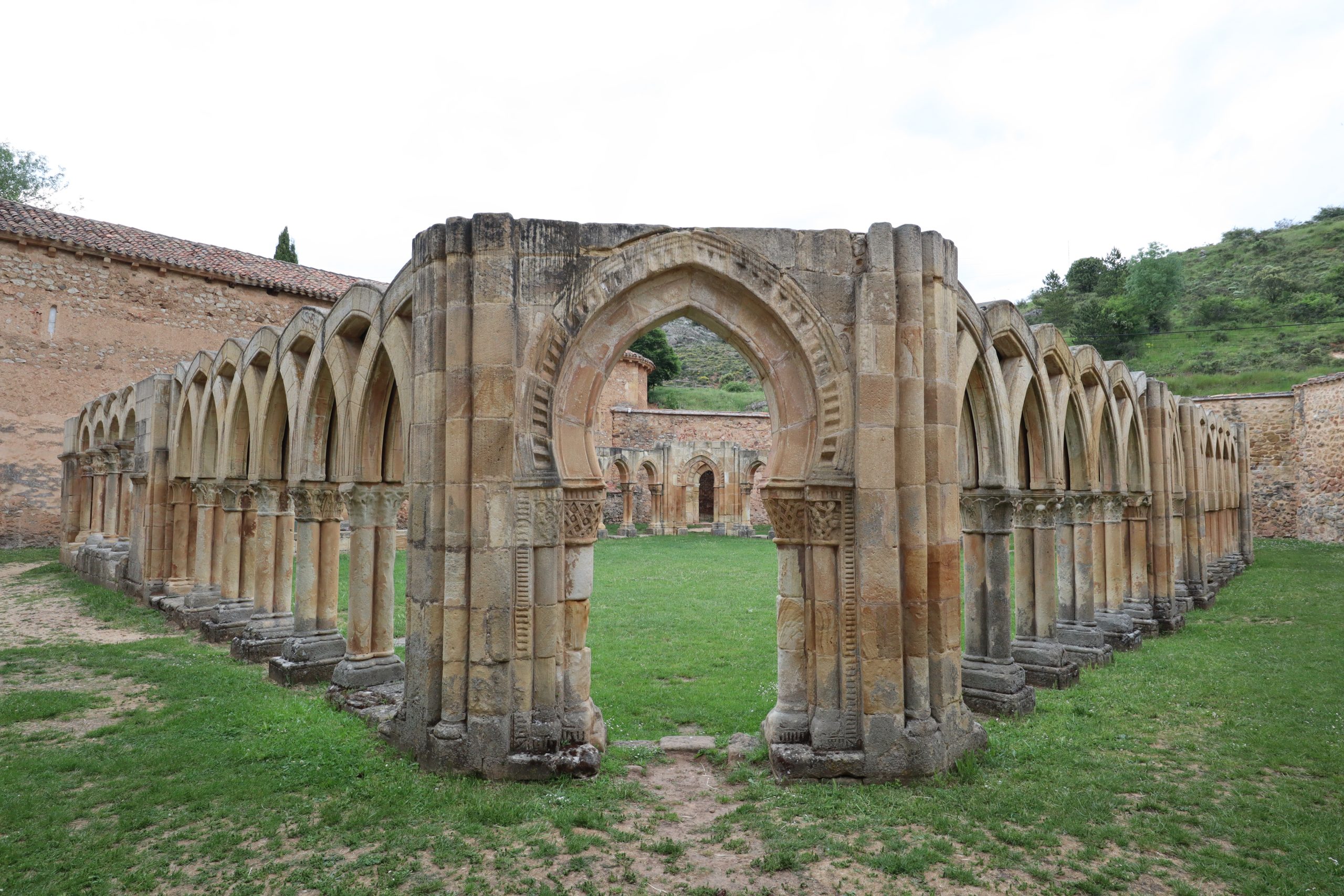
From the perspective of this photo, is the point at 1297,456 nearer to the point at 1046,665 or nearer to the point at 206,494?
the point at 1046,665

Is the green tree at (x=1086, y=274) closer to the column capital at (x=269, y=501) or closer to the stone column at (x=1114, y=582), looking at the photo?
the stone column at (x=1114, y=582)

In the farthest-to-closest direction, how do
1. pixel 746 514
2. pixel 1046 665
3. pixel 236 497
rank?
1. pixel 746 514
2. pixel 236 497
3. pixel 1046 665

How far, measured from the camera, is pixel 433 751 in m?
5.45

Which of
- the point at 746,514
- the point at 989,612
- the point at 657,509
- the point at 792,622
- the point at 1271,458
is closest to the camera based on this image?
the point at 792,622

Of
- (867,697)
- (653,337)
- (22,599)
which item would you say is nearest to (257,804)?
(867,697)

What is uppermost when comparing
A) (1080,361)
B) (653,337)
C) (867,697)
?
(653,337)

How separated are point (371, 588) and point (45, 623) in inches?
331

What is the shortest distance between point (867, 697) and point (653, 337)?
5239 centimetres

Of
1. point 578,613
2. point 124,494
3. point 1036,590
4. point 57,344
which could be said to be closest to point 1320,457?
point 1036,590

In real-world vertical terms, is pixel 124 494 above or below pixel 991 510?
above

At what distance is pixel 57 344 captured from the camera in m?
22.8

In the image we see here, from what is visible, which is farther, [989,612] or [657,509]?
[657,509]

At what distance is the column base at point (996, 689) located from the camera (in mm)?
7219

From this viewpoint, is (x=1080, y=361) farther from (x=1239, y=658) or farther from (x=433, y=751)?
(x=433, y=751)
